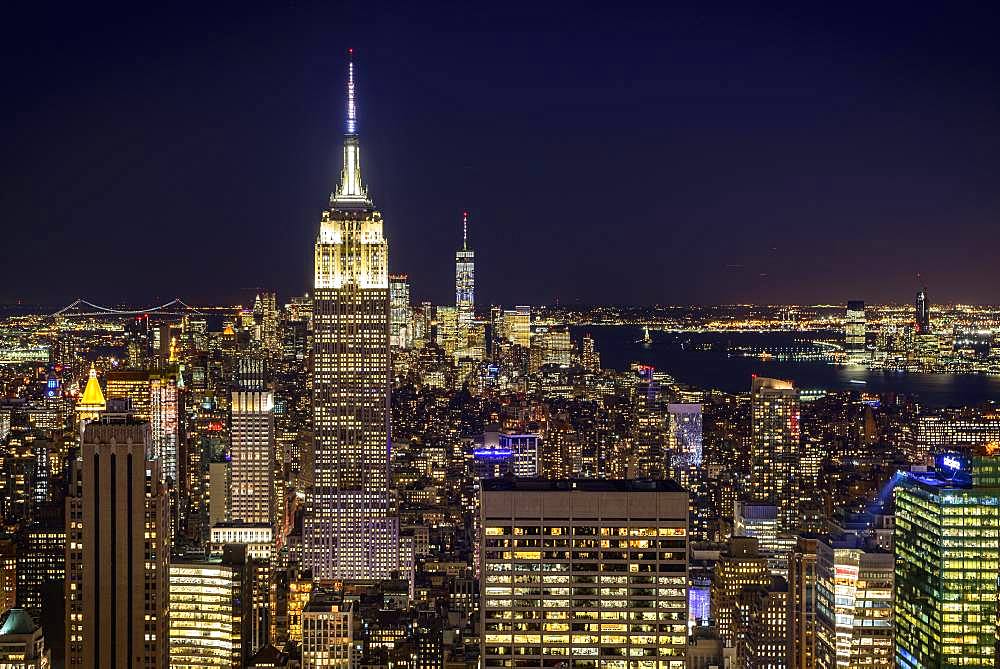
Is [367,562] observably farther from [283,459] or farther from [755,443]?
[755,443]

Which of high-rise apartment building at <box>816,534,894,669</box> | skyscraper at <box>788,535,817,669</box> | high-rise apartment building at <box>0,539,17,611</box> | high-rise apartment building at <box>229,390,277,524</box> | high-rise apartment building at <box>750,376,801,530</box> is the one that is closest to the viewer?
high-rise apartment building at <box>816,534,894,669</box>

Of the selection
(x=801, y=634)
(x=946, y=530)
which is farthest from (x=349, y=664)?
(x=946, y=530)

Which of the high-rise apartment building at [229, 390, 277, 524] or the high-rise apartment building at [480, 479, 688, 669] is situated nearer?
the high-rise apartment building at [480, 479, 688, 669]

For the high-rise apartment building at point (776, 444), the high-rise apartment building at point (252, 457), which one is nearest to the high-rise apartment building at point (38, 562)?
the high-rise apartment building at point (252, 457)

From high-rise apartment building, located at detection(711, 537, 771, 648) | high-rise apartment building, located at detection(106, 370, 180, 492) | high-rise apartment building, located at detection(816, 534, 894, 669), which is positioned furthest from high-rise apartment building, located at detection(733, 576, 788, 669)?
high-rise apartment building, located at detection(106, 370, 180, 492)

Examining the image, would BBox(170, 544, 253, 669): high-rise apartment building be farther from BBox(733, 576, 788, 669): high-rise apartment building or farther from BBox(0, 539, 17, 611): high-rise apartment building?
BBox(733, 576, 788, 669): high-rise apartment building

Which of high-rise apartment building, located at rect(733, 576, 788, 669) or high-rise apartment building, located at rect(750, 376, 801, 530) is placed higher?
high-rise apartment building, located at rect(750, 376, 801, 530)

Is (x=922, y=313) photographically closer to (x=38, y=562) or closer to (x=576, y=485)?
(x=576, y=485)
